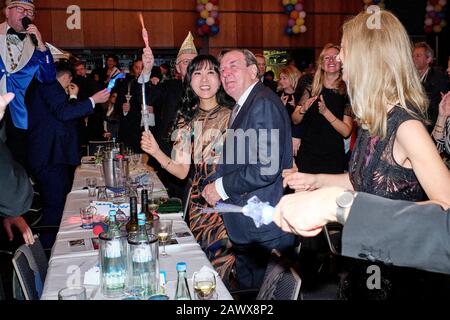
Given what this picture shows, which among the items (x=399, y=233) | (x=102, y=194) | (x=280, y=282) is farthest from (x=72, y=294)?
(x=102, y=194)

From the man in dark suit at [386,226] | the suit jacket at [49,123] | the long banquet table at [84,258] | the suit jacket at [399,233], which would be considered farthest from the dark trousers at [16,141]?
the suit jacket at [399,233]

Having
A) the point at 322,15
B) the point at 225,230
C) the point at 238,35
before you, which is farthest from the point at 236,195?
the point at 322,15

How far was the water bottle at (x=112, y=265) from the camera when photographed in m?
1.68

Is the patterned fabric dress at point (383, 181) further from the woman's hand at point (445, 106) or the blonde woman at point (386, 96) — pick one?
the woman's hand at point (445, 106)

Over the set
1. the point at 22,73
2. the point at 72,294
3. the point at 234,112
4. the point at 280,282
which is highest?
the point at 22,73

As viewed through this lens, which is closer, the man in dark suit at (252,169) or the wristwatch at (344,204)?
the wristwatch at (344,204)

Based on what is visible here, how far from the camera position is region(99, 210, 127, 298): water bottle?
1.68 meters

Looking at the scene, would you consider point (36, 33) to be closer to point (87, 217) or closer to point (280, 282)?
point (87, 217)

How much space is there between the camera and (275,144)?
101 inches

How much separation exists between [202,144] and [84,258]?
3.90 feet

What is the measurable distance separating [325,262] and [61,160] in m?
2.68

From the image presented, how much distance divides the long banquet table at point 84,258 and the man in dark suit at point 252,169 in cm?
34

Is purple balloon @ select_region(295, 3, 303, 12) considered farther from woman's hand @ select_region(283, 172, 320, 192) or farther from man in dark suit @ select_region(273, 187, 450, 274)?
A: man in dark suit @ select_region(273, 187, 450, 274)
